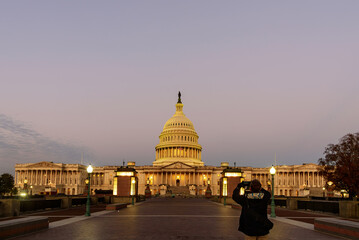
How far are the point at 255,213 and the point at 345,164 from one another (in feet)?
208

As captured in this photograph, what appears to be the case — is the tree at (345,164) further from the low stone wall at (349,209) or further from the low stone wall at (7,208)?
the low stone wall at (7,208)

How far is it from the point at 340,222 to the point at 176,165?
155230 mm

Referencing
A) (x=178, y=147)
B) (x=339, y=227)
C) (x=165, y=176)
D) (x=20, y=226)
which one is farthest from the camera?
(x=178, y=147)

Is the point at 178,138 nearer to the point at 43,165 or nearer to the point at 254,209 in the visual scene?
the point at 43,165

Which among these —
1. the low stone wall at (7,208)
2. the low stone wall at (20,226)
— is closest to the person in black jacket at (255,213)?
the low stone wall at (20,226)

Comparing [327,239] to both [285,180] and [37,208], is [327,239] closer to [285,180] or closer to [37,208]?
[37,208]

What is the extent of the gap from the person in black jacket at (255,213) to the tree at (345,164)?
59789mm

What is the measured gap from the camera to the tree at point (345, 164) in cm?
6247

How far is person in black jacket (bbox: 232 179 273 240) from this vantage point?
891cm

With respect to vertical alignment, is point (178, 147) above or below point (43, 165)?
above

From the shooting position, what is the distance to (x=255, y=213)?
898 cm

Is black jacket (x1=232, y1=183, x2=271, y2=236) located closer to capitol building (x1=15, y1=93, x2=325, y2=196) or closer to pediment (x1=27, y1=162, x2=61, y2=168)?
capitol building (x1=15, y1=93, x2=325, y2=196)

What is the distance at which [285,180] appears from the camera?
16925 cm

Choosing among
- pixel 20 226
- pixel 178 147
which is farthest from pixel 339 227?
pixel 178 147
